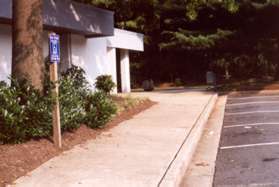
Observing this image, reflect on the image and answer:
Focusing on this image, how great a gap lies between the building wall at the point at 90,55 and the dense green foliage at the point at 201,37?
222 centimetres

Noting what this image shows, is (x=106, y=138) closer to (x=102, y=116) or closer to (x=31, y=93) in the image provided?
(x=102, y=116)

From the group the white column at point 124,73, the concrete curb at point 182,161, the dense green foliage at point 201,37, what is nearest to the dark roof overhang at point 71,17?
the dense green foliage at point 201,37

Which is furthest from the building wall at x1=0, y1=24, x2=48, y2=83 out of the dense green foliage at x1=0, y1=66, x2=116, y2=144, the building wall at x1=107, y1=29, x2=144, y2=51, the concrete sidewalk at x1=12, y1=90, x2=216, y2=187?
the building wall at x1=107, y1=29, x2=144, y2=51

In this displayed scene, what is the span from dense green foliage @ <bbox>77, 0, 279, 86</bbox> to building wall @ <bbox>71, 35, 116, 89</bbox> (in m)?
2.22

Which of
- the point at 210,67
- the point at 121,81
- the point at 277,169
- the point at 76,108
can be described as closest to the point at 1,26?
the point at 76,108

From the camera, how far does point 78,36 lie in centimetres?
2322

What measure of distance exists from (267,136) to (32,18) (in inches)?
216

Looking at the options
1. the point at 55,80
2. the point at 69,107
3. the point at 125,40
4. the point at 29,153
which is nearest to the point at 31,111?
the point at 55,80

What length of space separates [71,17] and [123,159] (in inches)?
431

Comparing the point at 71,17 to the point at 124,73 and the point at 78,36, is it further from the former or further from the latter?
the point at 124,73

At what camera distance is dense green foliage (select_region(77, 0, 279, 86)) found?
35.3 m

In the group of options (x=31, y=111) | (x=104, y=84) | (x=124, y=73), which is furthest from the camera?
(x=124, y=73)

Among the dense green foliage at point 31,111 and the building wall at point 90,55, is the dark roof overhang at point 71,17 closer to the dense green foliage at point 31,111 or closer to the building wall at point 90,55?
the building wall at point 90,55

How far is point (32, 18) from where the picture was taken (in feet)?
35.6
